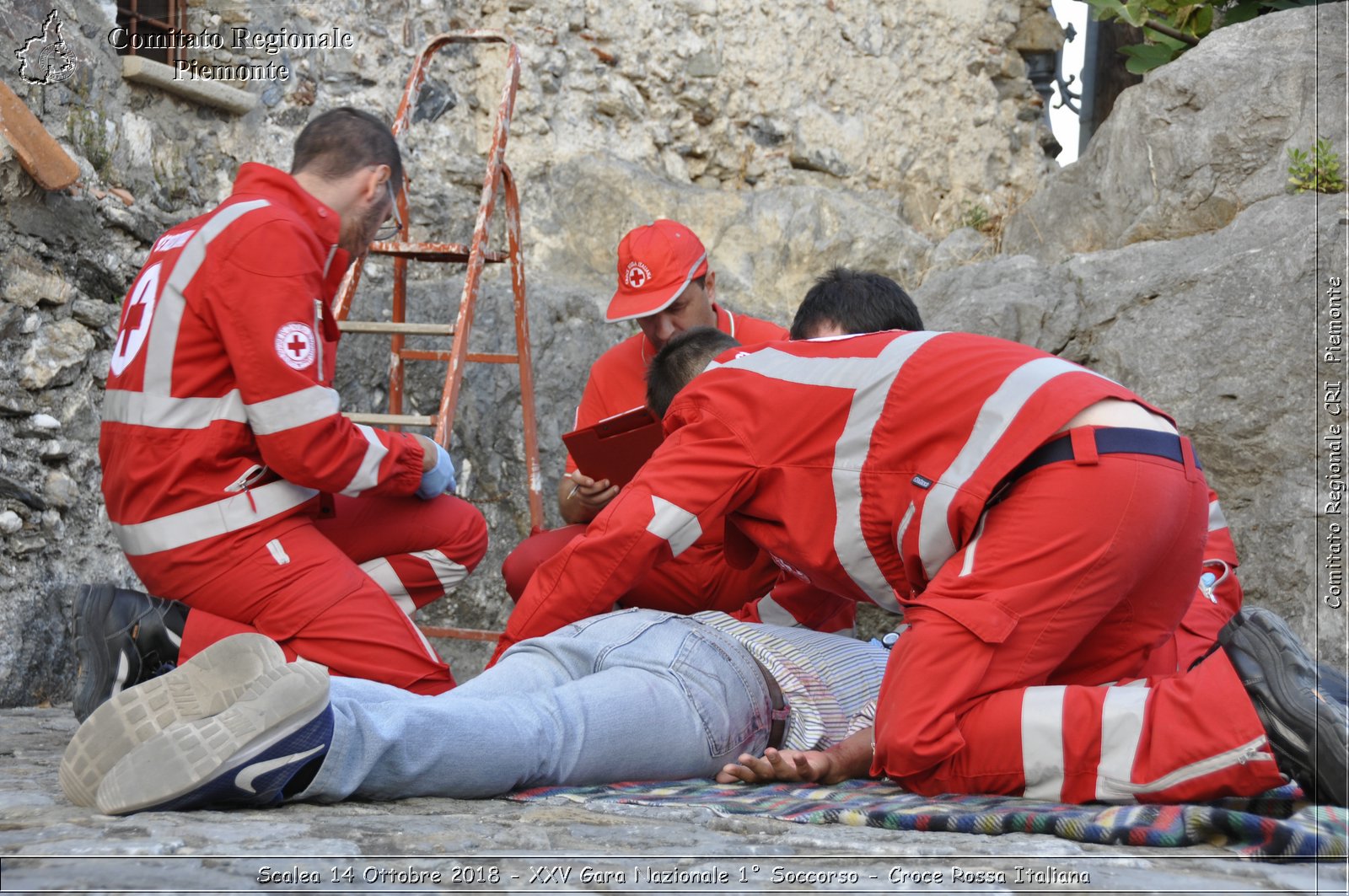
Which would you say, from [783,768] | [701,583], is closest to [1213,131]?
[701,583]

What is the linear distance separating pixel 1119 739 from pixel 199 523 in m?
1.66

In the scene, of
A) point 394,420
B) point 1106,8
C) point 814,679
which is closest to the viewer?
point 814,679

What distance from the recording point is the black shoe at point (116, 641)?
2.23 m

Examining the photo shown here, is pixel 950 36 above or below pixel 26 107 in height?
above

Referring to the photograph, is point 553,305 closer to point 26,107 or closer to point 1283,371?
point 26,107

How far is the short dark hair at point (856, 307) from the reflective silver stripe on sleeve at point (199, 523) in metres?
1.16

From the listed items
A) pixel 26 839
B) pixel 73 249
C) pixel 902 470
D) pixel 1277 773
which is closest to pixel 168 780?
pixel 26 839

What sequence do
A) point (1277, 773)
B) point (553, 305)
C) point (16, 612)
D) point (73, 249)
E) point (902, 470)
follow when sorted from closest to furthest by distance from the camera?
point (1277, 773) < point (902, 470) < point (16, 612) < point (73, 249) < point (553, 305)

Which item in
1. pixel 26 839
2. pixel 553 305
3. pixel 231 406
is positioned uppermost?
pixel 553 305

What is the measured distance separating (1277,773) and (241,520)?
1.80 m

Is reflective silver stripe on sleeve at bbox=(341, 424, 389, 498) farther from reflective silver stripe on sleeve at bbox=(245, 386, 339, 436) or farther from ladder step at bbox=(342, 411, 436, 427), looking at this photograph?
ladder step at bbox=(342, 411, 436, 427)

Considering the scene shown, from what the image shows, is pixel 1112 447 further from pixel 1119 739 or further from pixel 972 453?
pixel 1119 739

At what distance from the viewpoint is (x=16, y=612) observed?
3.03 metres

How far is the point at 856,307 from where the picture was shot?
2.58 m
